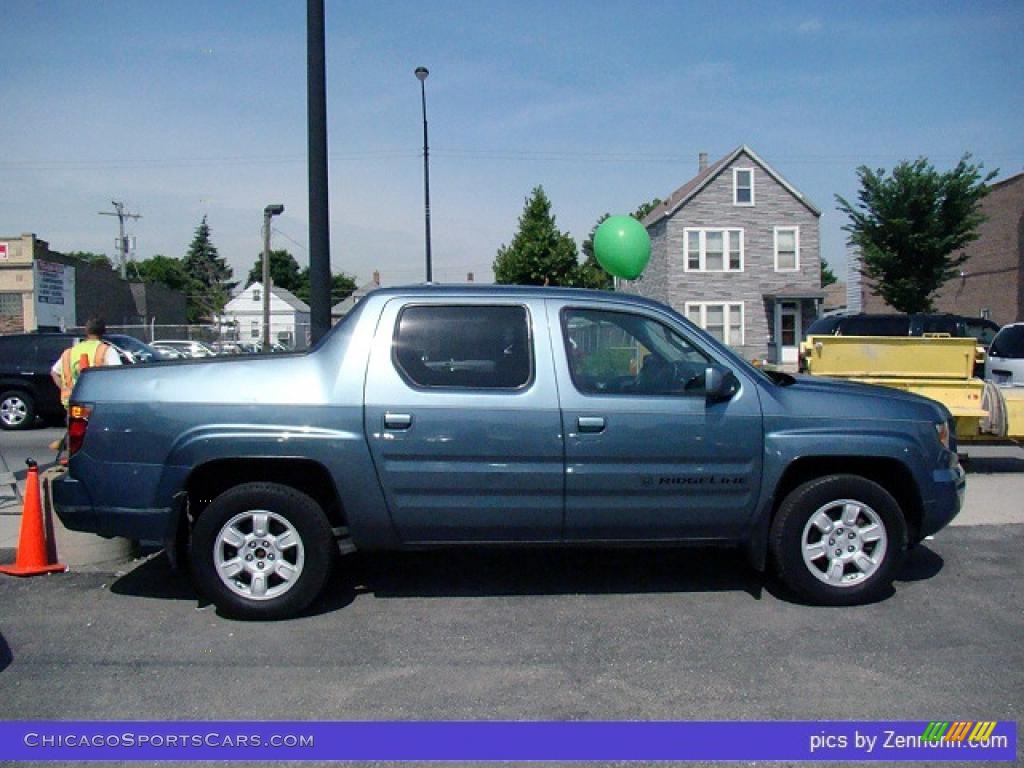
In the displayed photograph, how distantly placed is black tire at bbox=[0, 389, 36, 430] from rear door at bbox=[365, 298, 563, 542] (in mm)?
12052

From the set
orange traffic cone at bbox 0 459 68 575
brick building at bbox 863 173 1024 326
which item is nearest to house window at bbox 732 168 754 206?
brick building at bbox 863 173 1024 326

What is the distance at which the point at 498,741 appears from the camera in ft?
11.2

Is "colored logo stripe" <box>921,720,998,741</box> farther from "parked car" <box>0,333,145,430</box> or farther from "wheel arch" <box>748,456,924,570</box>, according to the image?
"parked car" <box>0,333,145,430</box>

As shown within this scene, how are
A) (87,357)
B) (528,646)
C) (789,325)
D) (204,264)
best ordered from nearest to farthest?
(528,646), (87,357), (789,325), (204,264)

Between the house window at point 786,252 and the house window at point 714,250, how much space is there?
1.48m

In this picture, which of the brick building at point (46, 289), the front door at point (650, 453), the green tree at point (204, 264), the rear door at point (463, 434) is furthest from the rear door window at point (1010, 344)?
the green tree at point (204, 264)

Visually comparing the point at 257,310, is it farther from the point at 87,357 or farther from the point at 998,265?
the point at 87,357

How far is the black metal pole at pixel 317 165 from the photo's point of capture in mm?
8047

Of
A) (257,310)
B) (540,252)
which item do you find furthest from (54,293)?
(257,310)

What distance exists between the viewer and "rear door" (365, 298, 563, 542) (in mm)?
4617

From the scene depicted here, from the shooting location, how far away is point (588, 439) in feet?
15.3

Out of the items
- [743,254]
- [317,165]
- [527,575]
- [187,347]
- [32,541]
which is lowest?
[527,575]

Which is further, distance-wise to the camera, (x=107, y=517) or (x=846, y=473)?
(x=846, y=473)

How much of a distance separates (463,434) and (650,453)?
40.5 inches
